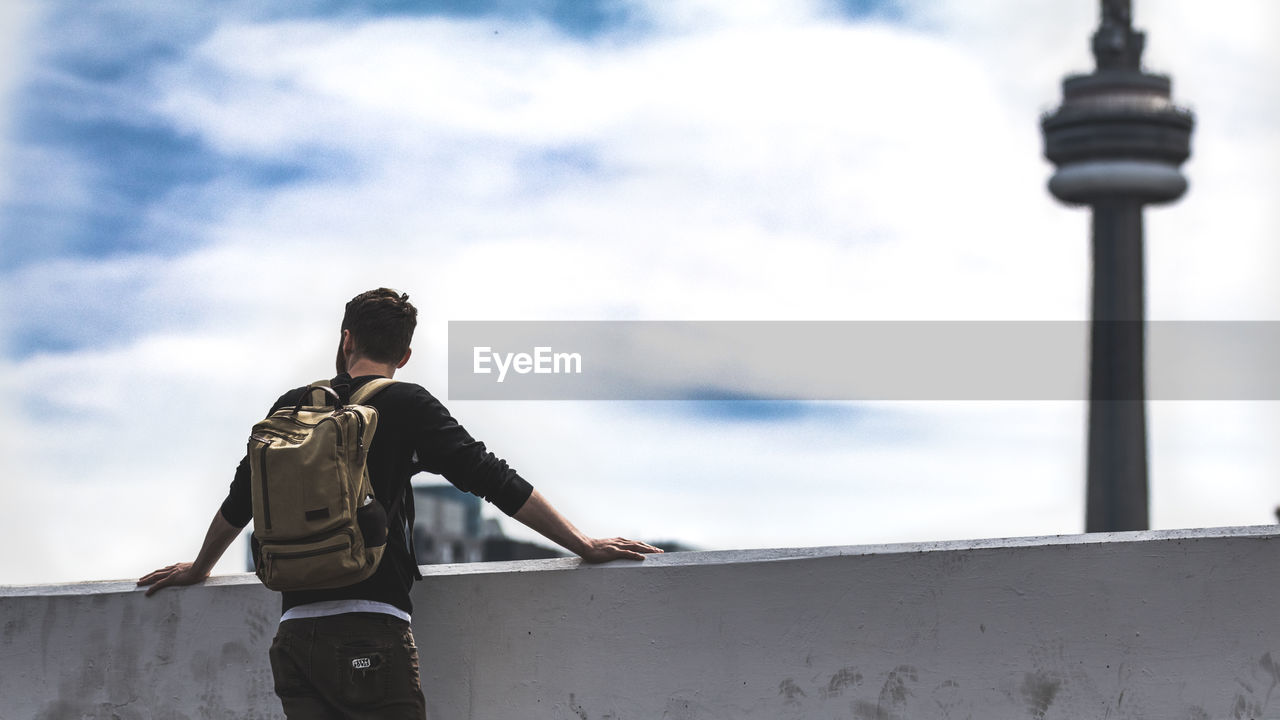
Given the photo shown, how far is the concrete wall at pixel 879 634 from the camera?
14.5 feet

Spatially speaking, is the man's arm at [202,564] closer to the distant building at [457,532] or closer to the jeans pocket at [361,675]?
the jeans pocket at [361,675]

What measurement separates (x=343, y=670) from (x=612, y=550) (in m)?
1.16

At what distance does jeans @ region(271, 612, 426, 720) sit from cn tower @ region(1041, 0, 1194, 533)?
6275 cm

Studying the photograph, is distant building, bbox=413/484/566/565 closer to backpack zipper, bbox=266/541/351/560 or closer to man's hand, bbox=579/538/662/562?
man's hand, bbox=579/538/662/562

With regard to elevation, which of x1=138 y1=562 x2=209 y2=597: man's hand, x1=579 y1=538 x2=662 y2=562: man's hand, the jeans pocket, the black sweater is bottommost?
the jeans pocket

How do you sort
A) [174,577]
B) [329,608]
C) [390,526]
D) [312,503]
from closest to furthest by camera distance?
[312,503] < [329,608] < [390,526] < [174,577]

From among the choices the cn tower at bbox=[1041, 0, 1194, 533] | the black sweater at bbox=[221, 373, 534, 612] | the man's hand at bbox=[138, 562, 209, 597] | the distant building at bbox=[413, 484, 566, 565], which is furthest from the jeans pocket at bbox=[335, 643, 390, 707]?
the distant building at bbox=[413, 484, 566, 565]

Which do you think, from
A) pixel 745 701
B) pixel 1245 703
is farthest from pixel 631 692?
pixel 1245 703

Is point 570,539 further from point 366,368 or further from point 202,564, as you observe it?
point 202,564

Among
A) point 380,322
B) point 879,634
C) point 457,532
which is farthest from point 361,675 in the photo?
point 457,532

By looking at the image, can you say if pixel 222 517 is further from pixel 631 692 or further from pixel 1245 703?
pixel 1245 703

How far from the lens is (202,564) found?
458cm

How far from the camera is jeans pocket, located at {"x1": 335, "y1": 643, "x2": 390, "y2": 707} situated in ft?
11.7

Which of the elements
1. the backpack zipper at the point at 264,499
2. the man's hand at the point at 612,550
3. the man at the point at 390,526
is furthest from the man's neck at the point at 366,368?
the man's hand at the point at 612,550
